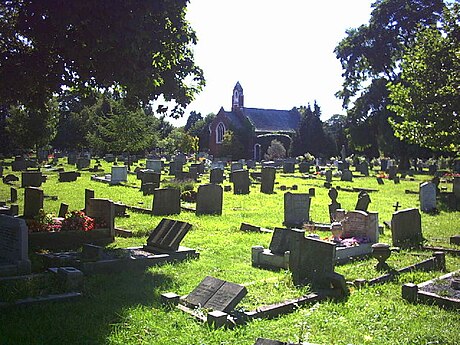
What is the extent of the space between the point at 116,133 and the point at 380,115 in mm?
22446

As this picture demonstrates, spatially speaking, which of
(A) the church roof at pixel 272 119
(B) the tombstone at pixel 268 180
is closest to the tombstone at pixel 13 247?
(B) the tombstone at pixel 268 180

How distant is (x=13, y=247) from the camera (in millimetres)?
8445

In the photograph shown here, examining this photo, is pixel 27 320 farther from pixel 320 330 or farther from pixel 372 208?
pixel 372 208

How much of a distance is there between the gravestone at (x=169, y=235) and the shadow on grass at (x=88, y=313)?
1603 millimetres

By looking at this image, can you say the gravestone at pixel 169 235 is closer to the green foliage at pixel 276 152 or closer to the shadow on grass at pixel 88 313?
the shadow on grass at pixel 88 313

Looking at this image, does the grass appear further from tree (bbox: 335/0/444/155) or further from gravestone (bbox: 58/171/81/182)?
tree (bbox: 335/0/444/155)

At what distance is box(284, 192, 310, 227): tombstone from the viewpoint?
49.3 ft

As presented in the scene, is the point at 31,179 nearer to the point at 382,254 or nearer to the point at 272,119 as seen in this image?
the point at 382,254

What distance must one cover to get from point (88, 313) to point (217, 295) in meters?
1.71

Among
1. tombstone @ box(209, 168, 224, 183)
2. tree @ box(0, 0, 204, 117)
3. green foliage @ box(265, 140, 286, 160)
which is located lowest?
tombstone @ box(209, 168, 224, 183)

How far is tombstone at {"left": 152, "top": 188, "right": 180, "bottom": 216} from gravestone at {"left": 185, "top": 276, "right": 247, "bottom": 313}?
357 inches

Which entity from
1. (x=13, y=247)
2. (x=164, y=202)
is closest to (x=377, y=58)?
(x=164, y=202)

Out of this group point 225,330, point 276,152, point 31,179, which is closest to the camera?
point 225,330

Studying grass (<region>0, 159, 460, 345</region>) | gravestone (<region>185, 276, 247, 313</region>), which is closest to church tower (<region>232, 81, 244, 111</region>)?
grass (<region>0, 159, 460, 345</region>)
